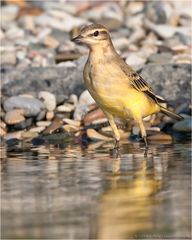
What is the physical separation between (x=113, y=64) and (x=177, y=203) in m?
3.77

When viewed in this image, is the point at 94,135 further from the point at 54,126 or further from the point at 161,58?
the point at 161,58

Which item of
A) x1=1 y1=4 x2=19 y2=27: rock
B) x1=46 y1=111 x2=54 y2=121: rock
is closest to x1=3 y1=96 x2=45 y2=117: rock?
x1=46 y1=111 x2=54 y2=121: rock

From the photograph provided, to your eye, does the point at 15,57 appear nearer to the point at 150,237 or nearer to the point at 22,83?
the point at 22,83

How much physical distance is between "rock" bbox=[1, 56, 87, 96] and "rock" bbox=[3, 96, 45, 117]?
0.74 m

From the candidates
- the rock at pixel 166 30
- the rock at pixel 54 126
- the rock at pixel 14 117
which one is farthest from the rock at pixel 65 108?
the rock at pixel 166 30

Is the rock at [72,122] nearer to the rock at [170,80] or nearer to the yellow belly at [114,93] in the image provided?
the rock at [170,80]

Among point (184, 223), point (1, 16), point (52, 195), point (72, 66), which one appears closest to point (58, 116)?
point (72, 66)

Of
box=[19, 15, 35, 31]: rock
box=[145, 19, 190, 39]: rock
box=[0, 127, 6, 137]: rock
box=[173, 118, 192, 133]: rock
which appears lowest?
box=[0, 127, 6, 137]: rock

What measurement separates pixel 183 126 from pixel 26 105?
2.12m

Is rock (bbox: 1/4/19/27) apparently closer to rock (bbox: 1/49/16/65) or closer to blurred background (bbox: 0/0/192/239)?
blurred background (bbox: 0/0/192/239)

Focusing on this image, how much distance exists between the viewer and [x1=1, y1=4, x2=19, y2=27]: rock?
2022 centimetres

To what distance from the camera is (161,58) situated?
15055mm

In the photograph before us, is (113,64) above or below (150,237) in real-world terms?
above

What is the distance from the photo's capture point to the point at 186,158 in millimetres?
9062
